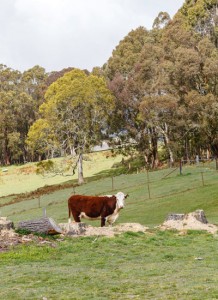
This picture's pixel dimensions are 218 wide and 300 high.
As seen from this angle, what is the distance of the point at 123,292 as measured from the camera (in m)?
9.93

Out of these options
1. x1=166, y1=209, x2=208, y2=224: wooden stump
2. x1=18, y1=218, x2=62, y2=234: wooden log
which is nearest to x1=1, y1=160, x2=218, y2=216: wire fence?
x1=166, y1=209, x2=208, y2=224: wooden stump

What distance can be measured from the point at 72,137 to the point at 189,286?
52.0 metres

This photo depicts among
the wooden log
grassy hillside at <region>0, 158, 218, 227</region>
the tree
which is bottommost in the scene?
grassy hillside at <region>0, 158, 218, 227</region>

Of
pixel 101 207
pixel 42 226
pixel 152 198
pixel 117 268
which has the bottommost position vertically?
pixel 152 198

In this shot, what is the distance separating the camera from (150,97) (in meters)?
59.2

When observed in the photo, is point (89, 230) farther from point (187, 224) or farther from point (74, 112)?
point (74, 112)

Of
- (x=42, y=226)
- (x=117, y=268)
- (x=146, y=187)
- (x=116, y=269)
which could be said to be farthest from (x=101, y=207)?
(x=146, y=187)

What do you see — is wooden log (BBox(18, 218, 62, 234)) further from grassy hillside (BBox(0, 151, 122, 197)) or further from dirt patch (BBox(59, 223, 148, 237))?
grassy hillside (BBox(0, 151, 122, 197))

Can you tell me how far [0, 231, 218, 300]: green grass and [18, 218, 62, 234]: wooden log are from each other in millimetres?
1168

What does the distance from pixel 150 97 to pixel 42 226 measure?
42196 mm

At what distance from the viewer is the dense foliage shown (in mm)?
55750

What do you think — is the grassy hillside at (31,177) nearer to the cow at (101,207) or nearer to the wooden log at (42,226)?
the cow at (101,207)

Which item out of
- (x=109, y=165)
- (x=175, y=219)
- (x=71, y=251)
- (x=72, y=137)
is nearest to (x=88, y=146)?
(x=72, y=137)

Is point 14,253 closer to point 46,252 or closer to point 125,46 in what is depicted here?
point 46,252
